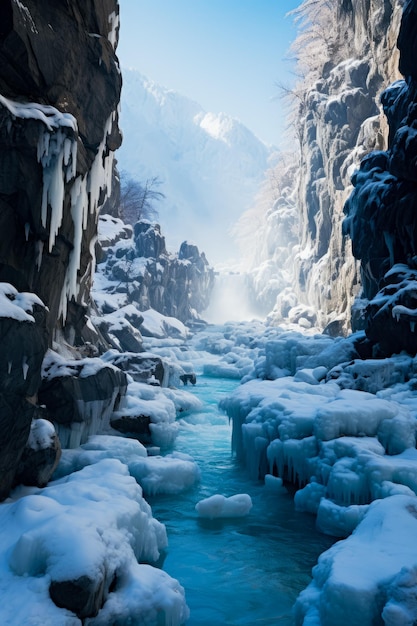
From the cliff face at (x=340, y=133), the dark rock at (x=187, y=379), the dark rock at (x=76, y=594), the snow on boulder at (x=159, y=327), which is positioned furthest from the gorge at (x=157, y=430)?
the snow on boulder at (x=159, y=327)

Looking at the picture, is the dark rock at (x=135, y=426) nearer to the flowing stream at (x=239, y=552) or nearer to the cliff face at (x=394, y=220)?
the flowing stream at (x=239, y=552)

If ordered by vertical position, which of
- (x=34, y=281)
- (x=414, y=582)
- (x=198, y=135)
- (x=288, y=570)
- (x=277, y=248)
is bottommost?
(x=288, y=570)

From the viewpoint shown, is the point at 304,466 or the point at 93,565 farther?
the point at 304,466

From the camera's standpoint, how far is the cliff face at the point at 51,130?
8398mm

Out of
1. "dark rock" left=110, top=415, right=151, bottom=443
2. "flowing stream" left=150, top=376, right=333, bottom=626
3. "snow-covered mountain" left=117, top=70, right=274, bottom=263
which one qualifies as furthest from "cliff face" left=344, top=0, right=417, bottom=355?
"snow-covered mountain" left=117, top=70, right=274, bottom=263

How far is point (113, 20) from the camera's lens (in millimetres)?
12328

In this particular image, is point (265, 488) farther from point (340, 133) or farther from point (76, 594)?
point (340, 133)

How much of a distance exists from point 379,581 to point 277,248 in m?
56.0

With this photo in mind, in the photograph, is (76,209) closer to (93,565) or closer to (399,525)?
(93,565)

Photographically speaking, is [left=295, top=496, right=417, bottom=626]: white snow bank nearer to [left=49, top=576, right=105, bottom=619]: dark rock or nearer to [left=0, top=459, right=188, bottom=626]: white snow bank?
A: [left=0, top=459, right=188, bottom=626]: white snow bank

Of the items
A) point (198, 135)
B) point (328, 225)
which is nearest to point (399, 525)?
point (328, 225)

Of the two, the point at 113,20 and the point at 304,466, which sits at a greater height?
the point at 113,20

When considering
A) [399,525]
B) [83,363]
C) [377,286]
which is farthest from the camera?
[377,286]

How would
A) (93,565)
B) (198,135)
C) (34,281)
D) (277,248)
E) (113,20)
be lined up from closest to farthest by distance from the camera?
(93,565) < (34,281) < (113,20) < (277,248) < (198,135)
